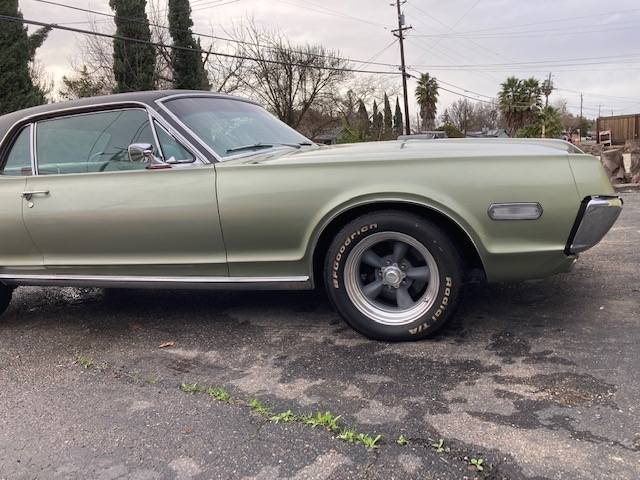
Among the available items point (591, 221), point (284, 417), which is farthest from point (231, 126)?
point (591, 221)

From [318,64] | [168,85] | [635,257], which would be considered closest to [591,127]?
[318,64]

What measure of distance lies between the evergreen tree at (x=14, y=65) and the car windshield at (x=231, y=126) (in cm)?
1578

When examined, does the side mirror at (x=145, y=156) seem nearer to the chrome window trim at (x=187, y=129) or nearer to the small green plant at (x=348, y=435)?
the chrome window trim at (x=187, y=129)

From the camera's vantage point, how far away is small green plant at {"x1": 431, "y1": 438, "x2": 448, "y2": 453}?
87.4 inches

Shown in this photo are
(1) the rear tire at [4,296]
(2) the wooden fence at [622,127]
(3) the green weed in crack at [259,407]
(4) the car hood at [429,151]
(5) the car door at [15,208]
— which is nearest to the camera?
(3) the green weed in crack at [259,407]

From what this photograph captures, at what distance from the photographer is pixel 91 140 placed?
3.88 m

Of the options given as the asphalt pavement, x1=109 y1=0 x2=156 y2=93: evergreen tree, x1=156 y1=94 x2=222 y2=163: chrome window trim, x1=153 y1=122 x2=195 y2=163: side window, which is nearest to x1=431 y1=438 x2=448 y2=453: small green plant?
the asphalt pavement

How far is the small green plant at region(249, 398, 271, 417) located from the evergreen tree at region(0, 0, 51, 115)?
17687mm

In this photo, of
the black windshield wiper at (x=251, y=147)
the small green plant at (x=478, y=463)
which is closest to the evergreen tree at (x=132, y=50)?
the black windshield wiper at (x=251, y=147)

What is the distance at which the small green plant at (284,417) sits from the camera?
2.55 metres

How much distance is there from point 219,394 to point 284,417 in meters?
0.47

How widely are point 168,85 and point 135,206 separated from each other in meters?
27.4

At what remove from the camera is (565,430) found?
7.52 feet

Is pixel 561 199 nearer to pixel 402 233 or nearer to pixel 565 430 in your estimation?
pixel 402 233
